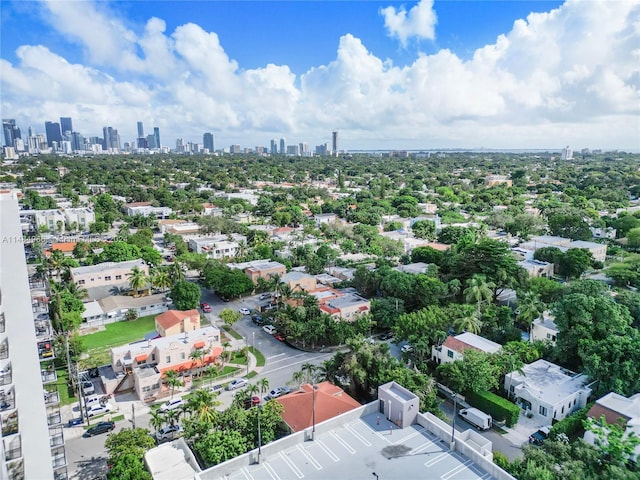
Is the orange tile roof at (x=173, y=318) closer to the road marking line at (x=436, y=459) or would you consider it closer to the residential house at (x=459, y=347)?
the residential house at (x=459, y=347)

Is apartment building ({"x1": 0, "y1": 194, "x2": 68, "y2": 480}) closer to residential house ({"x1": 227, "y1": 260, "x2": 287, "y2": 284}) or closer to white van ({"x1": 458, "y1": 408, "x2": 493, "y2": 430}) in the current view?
white van ({"x1": 458, "y1": 408, "x2": 493, "y2": 430})

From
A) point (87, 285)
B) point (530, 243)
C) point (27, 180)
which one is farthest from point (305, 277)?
point (27, 180)

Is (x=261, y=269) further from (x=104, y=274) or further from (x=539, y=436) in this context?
(x=539, y=436)

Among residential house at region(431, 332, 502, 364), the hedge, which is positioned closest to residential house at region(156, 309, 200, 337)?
residential house at region(431, 332, 502, 364)

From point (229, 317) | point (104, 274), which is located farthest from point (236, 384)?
point (104, 274)

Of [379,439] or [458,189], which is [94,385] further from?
[458,189]

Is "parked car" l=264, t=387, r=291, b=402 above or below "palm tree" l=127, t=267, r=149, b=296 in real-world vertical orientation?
below

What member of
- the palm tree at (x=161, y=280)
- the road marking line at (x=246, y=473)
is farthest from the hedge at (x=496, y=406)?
the palm tree at (x=161, y=280)
